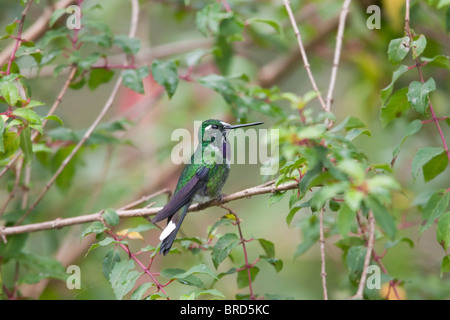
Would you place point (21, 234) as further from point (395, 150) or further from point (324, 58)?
Result: point (324, 58)

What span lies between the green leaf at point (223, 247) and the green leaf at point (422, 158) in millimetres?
818

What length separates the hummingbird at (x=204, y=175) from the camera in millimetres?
2768

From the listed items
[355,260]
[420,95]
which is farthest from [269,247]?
[420,95]

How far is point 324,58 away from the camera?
17.3ft

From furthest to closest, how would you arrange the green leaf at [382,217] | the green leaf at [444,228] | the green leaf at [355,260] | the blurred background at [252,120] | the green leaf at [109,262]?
the blurred background at [252,120] < the green leaf at [355,260] < the green leaf at [109,262] < the green leaf at [444,228] < the green leaf at [382,217]

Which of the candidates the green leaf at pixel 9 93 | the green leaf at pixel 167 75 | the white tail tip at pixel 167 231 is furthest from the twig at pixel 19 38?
the white tail tip at pixel 167 231

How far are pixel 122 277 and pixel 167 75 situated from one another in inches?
48.1

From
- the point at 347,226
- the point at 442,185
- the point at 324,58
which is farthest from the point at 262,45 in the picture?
the point at 347,226

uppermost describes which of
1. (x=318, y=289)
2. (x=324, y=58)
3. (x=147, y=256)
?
(x=324, y=58)

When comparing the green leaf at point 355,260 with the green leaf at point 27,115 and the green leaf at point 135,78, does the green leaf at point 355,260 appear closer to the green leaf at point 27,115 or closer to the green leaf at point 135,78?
the green leaf at point 135,78

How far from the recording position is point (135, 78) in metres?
3.06

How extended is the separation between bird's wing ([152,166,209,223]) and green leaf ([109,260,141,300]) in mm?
236

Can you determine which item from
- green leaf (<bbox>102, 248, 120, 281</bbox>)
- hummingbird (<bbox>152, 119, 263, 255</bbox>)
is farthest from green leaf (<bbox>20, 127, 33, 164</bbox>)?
hummingbird (<bbox>152, 119, 263, 255</bbox>)
